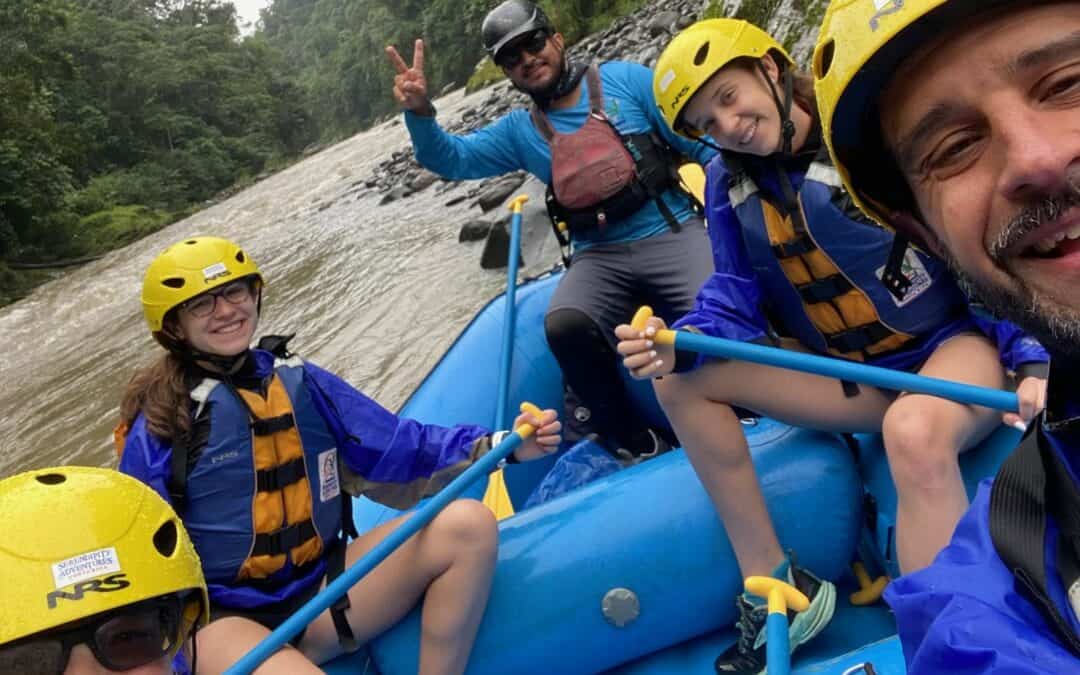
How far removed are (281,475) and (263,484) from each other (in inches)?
1.9

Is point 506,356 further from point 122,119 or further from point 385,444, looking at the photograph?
point 122,119

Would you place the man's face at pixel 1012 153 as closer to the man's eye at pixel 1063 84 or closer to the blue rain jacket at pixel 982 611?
the man's eye at pixel 1063 84

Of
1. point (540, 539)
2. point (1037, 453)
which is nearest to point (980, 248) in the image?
point (1037, 453)

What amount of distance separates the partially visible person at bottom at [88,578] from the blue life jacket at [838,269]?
56.3 inches

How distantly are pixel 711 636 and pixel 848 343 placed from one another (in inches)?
31.0

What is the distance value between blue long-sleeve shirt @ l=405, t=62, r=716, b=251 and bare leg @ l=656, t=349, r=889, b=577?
119cm

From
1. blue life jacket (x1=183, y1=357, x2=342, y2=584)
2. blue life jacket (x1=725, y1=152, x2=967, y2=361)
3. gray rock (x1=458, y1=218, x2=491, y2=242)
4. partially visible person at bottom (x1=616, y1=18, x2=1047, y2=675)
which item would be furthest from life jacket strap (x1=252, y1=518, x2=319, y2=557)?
gray rock (x1=458, y1=218, x2=491, y2=242)

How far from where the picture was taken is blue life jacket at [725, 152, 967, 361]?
5.88 ft

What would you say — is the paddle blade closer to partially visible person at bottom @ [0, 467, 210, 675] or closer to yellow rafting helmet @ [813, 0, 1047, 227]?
partially visible person at bottom @ [0, 467, 210, 675]

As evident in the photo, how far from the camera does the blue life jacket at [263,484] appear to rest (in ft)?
6.31

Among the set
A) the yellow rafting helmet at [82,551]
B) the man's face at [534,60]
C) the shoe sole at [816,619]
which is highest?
the man's face at [534,60]

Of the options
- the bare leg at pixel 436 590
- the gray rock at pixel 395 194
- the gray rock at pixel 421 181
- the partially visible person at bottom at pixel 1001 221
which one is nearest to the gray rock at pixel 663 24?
the gray rock at pixel 421 181

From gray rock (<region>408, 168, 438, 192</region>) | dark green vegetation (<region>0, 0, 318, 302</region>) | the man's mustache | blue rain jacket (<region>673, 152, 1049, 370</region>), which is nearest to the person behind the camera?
the man's mustache

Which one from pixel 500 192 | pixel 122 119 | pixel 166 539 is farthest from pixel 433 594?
pixel 122 119
